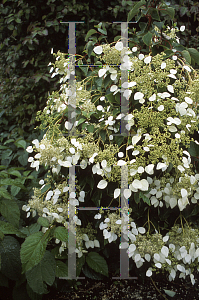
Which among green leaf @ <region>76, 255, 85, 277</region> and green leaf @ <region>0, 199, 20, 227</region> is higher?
green leaf @ <region>0, 199, 20, 227</region>

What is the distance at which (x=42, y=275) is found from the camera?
103 cm

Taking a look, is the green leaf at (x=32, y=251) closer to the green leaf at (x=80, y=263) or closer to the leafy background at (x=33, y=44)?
the green leaf at (x=80, y=263)

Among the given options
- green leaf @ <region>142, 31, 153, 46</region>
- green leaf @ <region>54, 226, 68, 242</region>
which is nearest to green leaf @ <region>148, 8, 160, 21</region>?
green leaf @ <region>142, 31, 153, 46</region>

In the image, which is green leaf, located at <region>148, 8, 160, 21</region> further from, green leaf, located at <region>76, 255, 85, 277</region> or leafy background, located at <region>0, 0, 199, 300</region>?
green leaf, located at <region>76, 255, 85, 277</region>

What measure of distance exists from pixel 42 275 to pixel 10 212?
1.11 ft

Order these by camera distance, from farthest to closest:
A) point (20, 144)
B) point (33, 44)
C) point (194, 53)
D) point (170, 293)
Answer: point (33, 44) < point (20, 144) < point (170, 293) < point (194, 53)

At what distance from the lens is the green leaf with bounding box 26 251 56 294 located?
3.31 ft

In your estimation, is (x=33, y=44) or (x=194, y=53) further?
(x=33, y=44)

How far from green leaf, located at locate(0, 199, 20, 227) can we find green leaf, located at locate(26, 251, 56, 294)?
24cm

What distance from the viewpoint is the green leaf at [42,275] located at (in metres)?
1.01

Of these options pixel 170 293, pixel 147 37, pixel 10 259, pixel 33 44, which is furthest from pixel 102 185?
pixel 33 44

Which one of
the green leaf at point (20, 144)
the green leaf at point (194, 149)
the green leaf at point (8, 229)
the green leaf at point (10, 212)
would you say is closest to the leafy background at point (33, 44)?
the green leaf at point (20, 144)

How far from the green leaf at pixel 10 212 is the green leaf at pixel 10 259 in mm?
87

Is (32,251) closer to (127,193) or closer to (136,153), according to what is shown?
(127,193)
